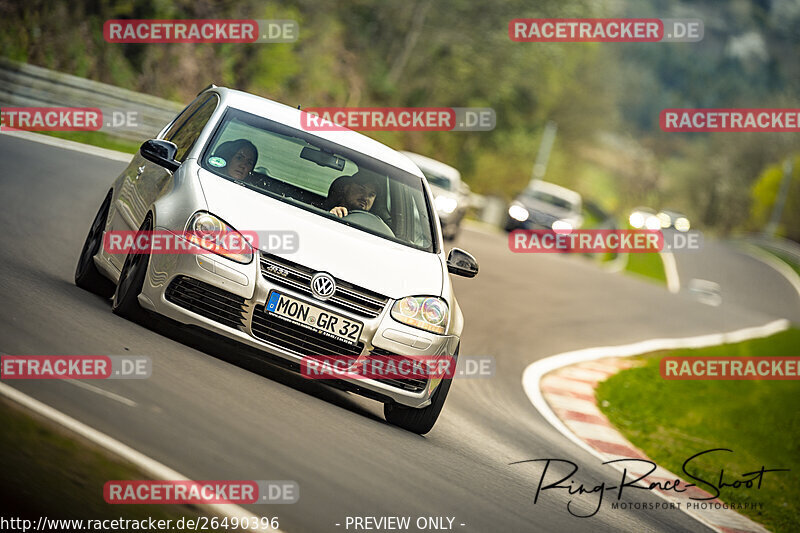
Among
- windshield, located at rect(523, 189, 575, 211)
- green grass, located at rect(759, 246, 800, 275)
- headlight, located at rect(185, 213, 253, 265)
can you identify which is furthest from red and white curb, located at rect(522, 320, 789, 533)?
green grass, located at rect(759, 246, 800, 275)

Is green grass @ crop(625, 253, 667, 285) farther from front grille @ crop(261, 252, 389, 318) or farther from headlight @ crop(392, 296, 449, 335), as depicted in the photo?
front grille @ crop(261, 252, 389, 318)

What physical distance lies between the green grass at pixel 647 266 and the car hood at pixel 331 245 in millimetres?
34305

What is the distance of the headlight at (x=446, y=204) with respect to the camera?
21.3m

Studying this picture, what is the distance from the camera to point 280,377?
23.2 ft

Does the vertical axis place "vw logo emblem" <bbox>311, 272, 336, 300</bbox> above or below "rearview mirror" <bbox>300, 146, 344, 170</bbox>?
below

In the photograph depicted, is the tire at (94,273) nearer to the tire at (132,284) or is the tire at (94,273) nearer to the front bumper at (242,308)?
the tire at (132,284)

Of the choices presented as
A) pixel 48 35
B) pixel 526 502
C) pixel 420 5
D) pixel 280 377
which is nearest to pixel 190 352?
pixel 280 377

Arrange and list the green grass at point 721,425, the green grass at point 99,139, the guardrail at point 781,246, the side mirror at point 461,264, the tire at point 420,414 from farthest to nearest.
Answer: the guardrail at point 781,246 < the green grass at point 99,139 < the green grass at point 721,425 < the side mirror at point 461,264 < the tire at point 420,414

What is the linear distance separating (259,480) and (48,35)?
2117 centimetres

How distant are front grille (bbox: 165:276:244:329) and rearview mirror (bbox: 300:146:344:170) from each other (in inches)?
62.1

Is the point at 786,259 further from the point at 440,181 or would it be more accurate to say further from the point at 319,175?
the point at 319,175

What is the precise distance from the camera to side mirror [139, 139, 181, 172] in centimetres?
687

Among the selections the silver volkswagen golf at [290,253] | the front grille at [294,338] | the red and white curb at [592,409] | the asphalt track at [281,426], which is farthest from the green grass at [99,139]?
the front grille at [294,338]

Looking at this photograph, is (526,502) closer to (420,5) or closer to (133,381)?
(133,381)
